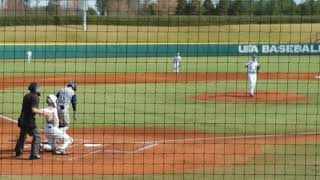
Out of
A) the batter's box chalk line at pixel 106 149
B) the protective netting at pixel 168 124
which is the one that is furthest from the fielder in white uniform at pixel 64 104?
the batter's box chalk line at pixel 106 149

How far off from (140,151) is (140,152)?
133mm

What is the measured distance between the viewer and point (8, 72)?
39.6 m

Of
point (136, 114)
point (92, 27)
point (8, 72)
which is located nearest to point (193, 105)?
point (136, 114)

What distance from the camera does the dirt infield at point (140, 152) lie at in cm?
1344

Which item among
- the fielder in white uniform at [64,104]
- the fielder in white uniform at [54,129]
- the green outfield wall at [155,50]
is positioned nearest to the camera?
the fielder in white uniform at [54,129]

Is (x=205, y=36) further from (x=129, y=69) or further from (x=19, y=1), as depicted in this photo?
(x=19, y=1)

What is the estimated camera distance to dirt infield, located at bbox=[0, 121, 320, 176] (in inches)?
529

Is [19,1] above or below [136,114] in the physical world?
above

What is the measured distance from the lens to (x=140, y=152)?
1509 cm

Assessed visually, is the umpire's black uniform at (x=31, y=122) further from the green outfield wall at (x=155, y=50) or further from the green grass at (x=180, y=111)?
the green outfield wall at (x=155, y=50)

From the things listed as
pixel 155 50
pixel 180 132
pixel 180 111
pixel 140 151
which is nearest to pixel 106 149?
pixel 140 151

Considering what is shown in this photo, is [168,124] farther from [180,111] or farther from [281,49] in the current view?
[281,49]

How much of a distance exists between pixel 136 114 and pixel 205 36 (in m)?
38.2

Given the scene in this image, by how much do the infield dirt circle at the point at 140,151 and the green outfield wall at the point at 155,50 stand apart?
94.3ft
